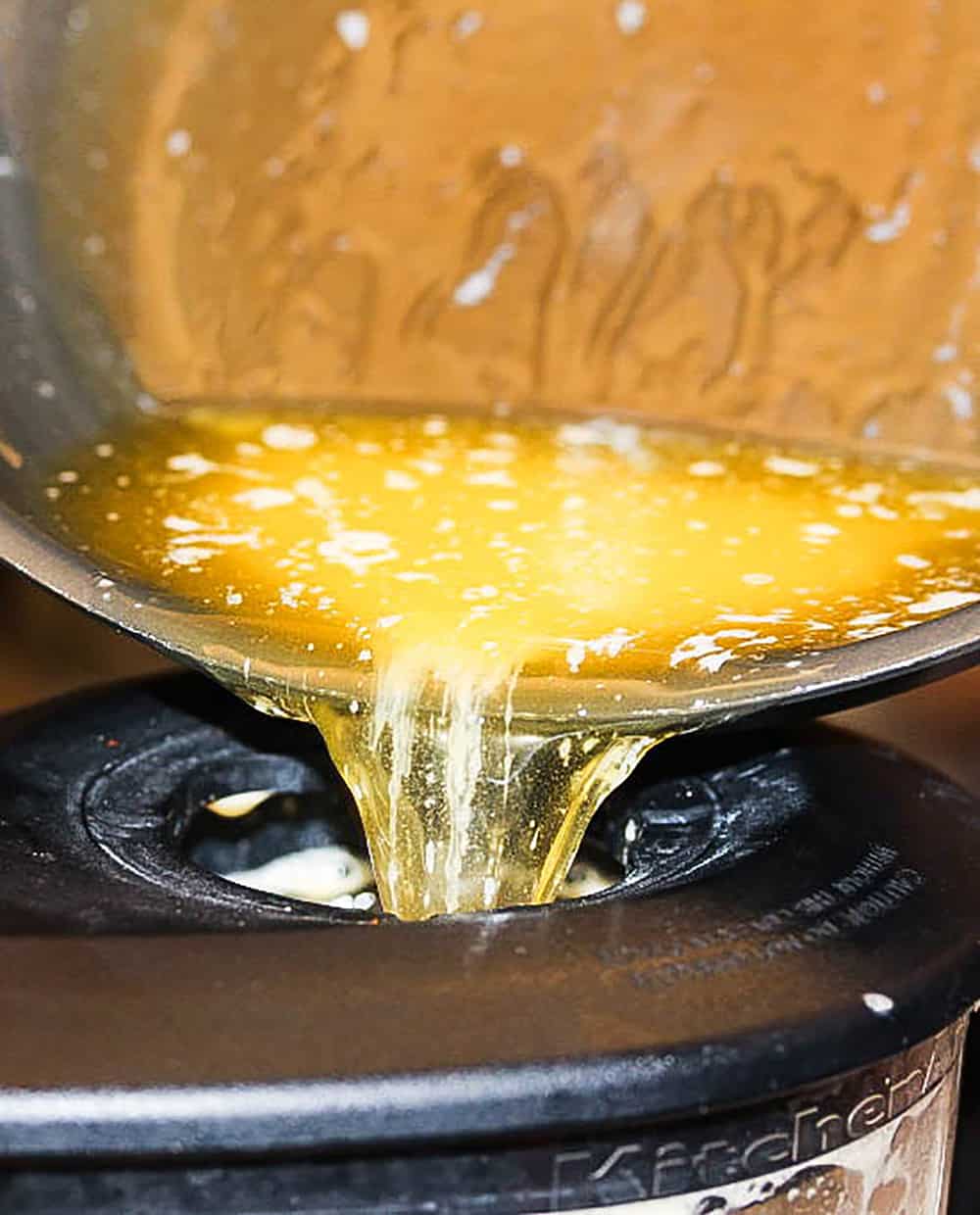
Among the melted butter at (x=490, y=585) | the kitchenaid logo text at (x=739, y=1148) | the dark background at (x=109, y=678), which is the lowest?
the dark background at (x=109, y=678)

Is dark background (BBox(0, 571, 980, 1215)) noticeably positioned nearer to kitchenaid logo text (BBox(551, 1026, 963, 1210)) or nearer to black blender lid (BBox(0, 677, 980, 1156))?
black blender lid (BBox(0, 677, 980, 1156))

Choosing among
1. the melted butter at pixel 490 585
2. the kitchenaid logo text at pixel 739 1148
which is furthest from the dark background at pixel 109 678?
the kitchenaid logo text at pixel 739 1148

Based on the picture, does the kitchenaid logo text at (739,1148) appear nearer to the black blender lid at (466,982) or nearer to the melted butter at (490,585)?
the black blender lid at (466,982)

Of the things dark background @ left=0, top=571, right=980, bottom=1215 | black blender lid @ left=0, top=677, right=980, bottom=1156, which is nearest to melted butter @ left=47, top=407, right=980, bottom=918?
black blender lid @ left=0, top=677, right=980, bottom=1156

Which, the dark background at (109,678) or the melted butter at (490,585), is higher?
the melted butter at (490,585)

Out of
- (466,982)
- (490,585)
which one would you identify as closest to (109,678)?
(490,585)

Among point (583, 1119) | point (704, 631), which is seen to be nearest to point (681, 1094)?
point (583, 1119)
